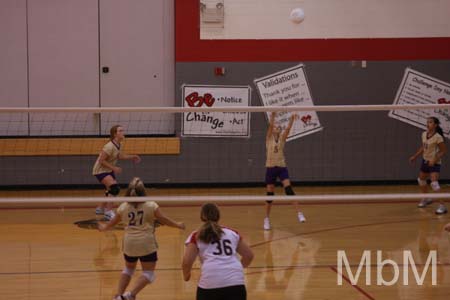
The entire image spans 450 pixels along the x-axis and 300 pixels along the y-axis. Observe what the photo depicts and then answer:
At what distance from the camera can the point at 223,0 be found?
1705 centimetres

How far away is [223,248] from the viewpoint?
6590 millimetres

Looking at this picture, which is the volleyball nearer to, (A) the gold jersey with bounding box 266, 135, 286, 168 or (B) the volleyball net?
(B) the volleyball net

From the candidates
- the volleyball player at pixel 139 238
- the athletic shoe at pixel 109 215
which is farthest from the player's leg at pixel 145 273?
the athletic shoe at pixel 109 215

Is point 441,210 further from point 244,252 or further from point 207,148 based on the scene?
point 244,252

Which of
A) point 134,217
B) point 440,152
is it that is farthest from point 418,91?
point 134,217

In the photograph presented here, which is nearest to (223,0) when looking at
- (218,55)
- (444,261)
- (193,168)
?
(218,55)

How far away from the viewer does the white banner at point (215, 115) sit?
677 inches

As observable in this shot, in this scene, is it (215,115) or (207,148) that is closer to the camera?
(215,115)

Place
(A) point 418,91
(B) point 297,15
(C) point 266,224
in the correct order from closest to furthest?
(C) point 266,224 < (B) point 297,15 < (A) point 418,91

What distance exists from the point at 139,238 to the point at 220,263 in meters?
1.86

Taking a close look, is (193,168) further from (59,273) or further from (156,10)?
(59,273)

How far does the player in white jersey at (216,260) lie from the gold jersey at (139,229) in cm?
155

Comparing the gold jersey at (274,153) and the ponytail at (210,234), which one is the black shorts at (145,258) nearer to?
the ponytail at (210,234)

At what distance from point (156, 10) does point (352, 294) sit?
10105 millimetres
